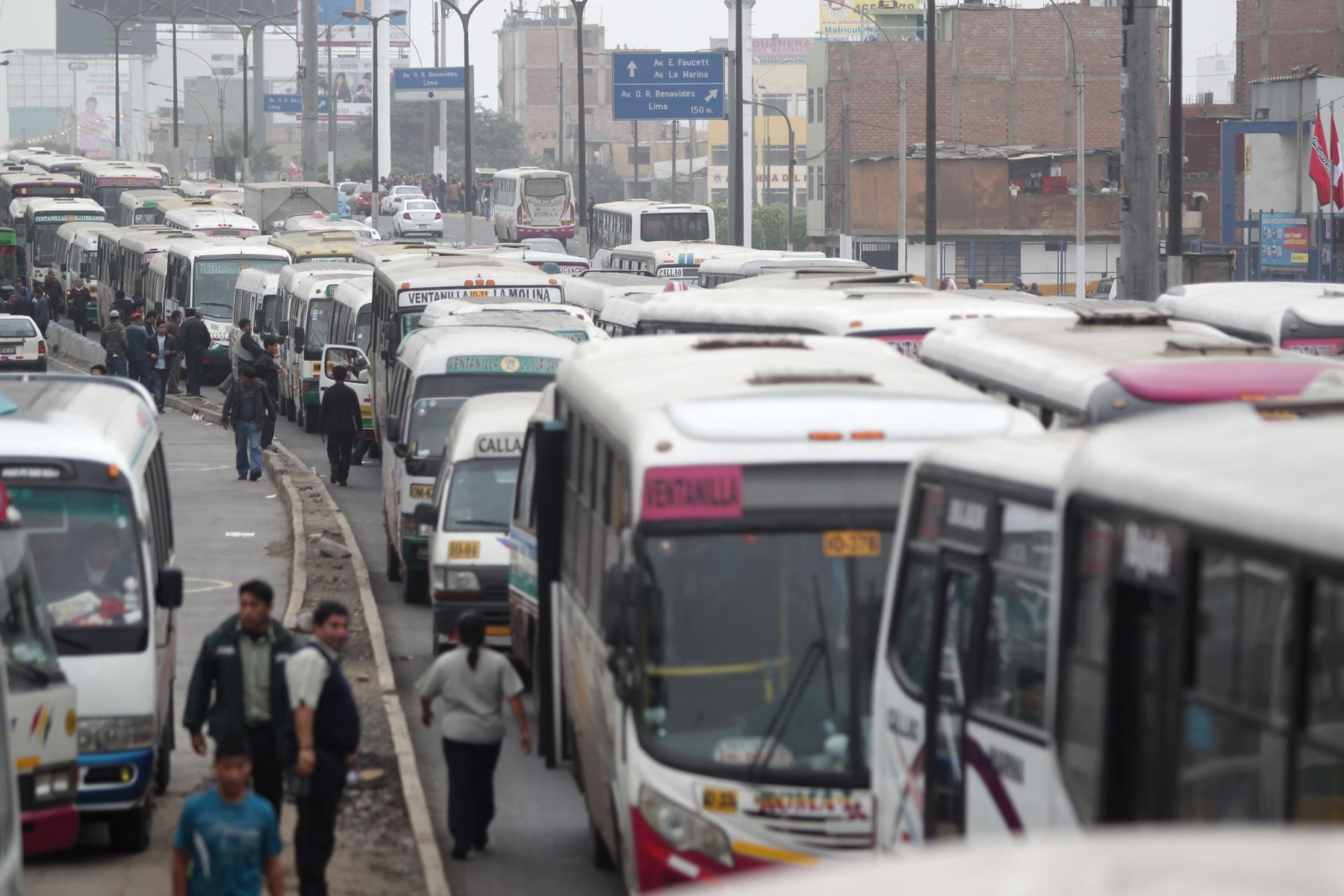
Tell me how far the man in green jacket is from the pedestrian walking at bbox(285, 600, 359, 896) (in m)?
0.38

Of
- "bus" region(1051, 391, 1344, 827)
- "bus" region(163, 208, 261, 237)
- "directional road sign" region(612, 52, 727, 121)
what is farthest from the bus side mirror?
"directional road sign" region(612, 52, 727, 121)

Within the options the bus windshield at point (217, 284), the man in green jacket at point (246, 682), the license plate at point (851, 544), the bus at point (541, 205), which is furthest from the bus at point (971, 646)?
the bus at point (541, 205)

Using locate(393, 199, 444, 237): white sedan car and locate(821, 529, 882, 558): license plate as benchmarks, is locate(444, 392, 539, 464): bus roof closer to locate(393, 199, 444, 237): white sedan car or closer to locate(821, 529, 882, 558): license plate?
locate(821, 529, 882, 558): license plate

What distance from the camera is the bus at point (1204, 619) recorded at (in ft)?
14.4

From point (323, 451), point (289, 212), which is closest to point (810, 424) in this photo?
point (323, 451)

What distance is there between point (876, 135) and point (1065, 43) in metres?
9.26

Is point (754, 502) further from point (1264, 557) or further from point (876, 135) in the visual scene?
point (876, 135)

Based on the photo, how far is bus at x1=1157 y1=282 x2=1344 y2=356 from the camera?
14.5m

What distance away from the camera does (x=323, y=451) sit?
30906mm

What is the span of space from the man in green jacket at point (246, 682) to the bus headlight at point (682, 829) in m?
2.15

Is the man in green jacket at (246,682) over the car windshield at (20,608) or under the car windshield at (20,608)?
under

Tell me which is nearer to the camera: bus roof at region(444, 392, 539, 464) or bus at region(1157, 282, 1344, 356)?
bus at region(1157, 282, 1344, 356)

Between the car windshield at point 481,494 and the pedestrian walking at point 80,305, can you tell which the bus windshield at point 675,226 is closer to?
the pedestrian walking at point 80,305

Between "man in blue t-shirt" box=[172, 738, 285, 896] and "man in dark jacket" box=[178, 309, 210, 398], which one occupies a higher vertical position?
"man in dark jacket" box=[178, 309, 210, 398]
